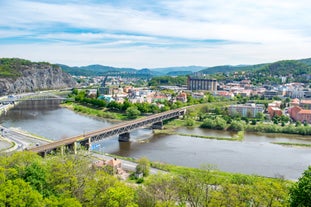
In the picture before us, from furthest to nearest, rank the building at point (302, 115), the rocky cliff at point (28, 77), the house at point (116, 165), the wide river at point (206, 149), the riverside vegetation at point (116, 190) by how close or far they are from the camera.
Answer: the rocky cliff at point (28, 77)
the building at point (302, 115)
the wide river at point (206, 149)
the house at point (116, 165)
the riverside vegetation at point (116, 190)

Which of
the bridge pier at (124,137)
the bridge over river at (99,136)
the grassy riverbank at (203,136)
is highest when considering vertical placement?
the bridge over river at (99,136)

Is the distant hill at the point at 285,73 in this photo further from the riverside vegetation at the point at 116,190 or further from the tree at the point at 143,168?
the riverside vegetation at the point at 116,190

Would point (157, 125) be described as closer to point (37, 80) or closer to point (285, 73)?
point (37, 80)

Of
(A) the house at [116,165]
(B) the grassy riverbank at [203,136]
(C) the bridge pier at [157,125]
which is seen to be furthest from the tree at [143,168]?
(C) the bridge pier at [157,125]

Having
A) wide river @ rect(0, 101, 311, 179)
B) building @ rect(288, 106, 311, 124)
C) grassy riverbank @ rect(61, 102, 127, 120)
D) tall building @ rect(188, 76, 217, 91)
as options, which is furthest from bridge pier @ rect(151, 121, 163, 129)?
tall building @ rect(188, 76, 217, 91)

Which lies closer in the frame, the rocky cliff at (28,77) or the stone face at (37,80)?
the stone face at (37,80)

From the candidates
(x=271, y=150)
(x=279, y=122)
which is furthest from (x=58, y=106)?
(x=271, y=150)

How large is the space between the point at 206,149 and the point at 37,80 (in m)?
66.2

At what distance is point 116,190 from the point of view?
919cm

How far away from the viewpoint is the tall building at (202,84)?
67000 mm

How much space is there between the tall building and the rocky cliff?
124ft

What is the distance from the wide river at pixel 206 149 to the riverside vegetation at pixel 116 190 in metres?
7.13

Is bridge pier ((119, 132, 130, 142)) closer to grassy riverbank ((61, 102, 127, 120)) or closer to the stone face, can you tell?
grassy riverbank ((61, 102, 127, 120))

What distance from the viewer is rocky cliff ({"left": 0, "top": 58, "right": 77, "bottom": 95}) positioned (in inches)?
2749
